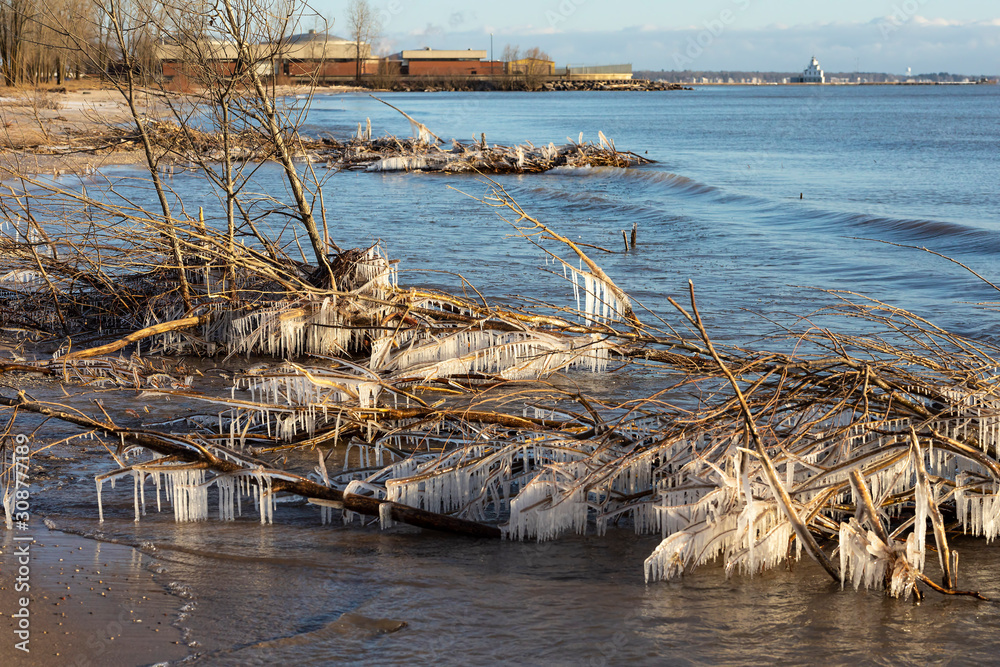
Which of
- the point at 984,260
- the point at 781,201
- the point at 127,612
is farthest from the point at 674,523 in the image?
the point at 781,201

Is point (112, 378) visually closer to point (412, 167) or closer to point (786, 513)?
point (786, 513)

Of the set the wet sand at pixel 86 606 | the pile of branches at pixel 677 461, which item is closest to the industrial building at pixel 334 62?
the pile of branches at pixel 677 461

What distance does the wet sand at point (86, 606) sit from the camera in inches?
135

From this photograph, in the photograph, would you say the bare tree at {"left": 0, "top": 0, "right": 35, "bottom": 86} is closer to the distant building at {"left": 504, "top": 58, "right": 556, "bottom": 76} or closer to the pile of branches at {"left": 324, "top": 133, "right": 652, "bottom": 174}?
the pile of branches at {"left": 324, "top": 133, "right": 652, "bottom": 174}

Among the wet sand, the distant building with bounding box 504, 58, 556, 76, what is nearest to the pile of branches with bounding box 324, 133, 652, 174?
the wet sand

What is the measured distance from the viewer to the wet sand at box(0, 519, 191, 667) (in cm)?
343

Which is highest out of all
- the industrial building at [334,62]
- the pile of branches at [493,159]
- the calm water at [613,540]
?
the industrial building at [334,62]

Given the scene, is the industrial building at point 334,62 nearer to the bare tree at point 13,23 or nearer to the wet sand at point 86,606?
the bare tree at point 13,23

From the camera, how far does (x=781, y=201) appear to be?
23422 millimetres

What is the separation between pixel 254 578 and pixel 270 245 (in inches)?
185

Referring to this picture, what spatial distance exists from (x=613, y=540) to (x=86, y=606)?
98.5 inches

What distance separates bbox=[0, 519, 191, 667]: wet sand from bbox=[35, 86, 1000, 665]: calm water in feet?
0.44

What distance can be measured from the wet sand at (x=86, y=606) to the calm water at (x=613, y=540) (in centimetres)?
13

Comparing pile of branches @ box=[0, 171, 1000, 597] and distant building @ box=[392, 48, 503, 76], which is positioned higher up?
distant building @ box=[392, 48, 503, 76]
